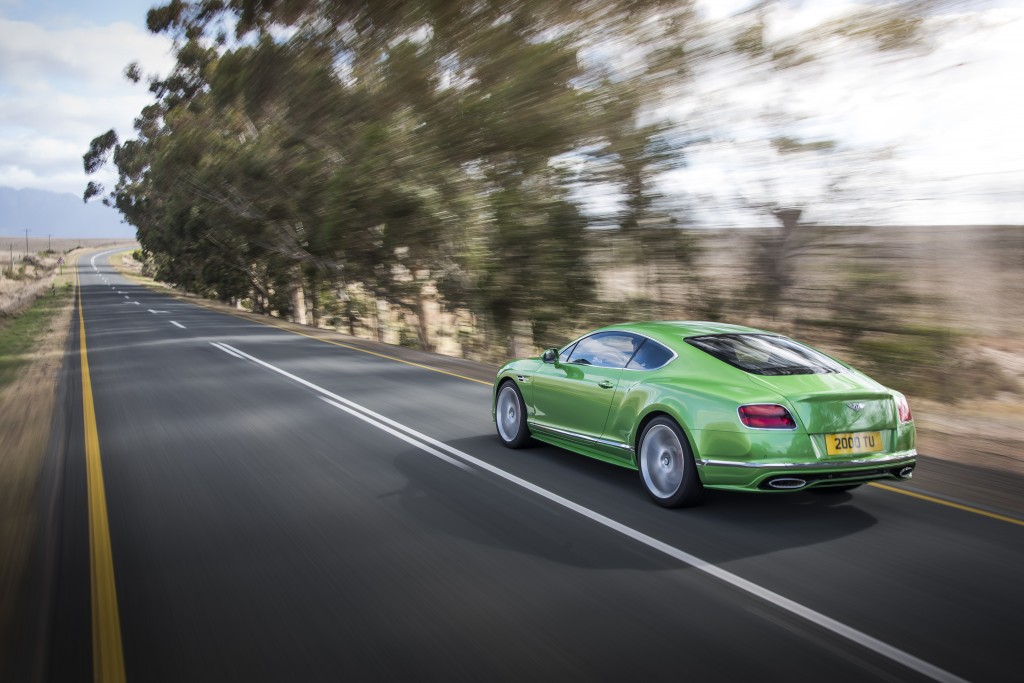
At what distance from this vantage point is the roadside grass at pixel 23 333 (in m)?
16.2

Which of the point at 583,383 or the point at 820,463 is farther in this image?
the point at 583,383

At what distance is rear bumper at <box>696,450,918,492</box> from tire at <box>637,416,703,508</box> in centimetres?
16

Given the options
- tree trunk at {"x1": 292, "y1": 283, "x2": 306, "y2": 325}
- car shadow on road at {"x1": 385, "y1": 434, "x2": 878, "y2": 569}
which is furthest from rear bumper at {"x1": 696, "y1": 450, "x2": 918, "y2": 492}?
tree trunk at {"x1": 292, "y1": 283, "x2": 306, "y2": 325}

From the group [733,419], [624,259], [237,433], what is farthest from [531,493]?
[624,259]

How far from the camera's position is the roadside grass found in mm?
16219

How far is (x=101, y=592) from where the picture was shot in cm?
455

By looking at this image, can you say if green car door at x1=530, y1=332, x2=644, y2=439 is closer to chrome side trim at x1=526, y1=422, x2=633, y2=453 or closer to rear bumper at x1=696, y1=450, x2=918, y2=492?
chrome side trim at x1=526, y1=422, x2=633, y2=453

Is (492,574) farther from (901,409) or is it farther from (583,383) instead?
(901,409)

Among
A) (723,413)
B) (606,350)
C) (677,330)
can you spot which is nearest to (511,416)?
(606,350)

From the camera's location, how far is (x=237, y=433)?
9.19m

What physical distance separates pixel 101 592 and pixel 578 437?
153 inches

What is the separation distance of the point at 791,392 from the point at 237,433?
6.21 meters

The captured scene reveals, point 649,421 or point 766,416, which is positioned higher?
point 766,416

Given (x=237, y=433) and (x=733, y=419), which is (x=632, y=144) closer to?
(x=237, y=433)
